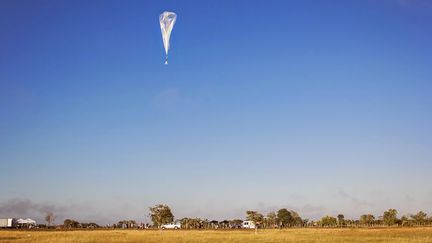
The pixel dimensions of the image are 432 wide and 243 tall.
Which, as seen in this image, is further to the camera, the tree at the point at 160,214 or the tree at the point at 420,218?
the tree at the point at 420,218

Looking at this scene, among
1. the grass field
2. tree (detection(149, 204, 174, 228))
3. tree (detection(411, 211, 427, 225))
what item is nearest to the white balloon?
the grass field

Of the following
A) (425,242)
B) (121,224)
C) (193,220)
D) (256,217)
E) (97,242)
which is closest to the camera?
(425,242)

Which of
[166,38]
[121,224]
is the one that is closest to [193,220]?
[121,224]

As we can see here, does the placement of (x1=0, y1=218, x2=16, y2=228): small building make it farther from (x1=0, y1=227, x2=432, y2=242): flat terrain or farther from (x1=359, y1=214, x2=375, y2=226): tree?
(x1=359, y1=214, x2=375, y2=226): tree

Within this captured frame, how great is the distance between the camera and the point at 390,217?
180m

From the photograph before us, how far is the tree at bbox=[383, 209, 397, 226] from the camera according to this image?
17962 cm

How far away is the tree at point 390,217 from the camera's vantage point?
7072 inches

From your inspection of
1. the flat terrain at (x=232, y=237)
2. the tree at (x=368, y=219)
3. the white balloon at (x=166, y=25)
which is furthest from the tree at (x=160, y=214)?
the tree at (x=368, y=219)

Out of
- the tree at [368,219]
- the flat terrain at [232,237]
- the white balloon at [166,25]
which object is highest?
the white balloon at [166,25]

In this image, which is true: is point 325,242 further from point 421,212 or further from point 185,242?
point 421,212

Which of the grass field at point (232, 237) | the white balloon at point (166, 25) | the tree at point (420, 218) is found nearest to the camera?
the white balloon at point (166, 25)

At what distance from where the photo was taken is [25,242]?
53.4 m

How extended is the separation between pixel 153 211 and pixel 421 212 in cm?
11347

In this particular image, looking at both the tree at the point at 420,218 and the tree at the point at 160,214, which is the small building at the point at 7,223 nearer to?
the tree at the point at 160,214
